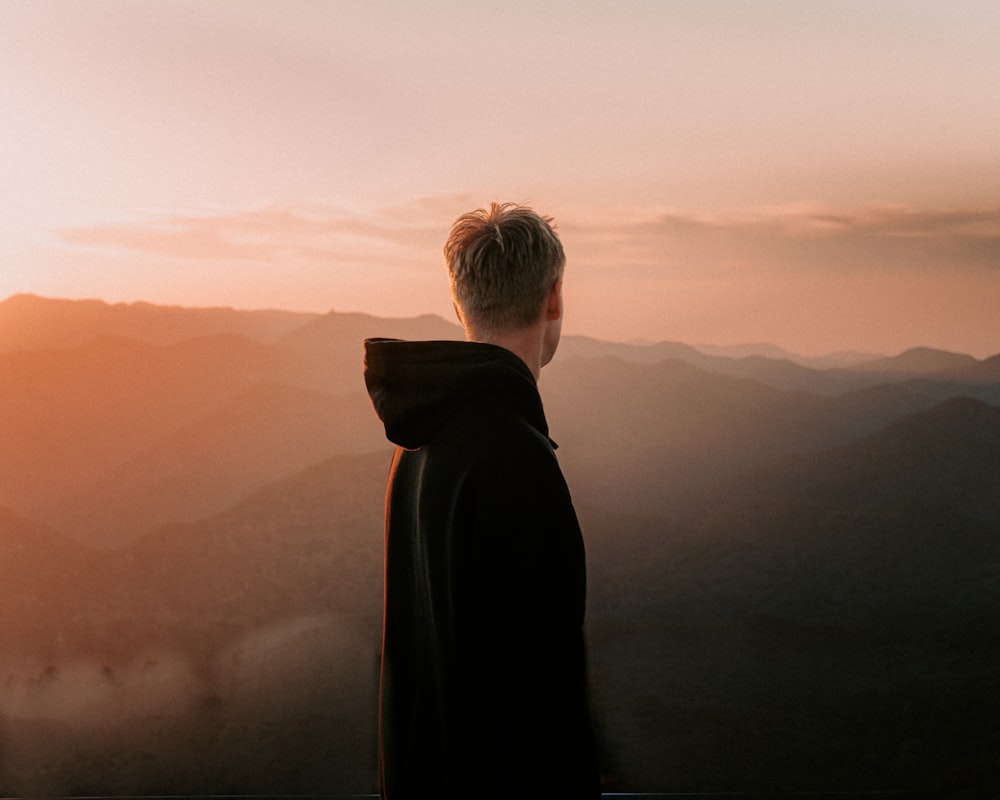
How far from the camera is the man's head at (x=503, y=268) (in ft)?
2.30

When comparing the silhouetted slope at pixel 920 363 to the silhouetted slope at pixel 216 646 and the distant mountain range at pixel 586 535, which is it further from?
the silhouetted slope at pixel 216 646

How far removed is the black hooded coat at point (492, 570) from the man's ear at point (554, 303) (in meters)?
0.06

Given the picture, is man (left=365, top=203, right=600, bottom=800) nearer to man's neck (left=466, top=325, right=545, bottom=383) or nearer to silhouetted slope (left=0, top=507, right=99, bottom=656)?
man's neck (left=466, top=325, right=545, bottom=383)

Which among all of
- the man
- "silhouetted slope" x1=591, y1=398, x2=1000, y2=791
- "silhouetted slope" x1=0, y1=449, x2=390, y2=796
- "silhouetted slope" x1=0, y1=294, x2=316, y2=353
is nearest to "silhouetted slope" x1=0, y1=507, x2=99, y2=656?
"silhouetted slope" x1=0, y1=449, x2=390, y2=796

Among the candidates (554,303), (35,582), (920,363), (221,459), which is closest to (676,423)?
(920,363)

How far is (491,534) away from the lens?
25.6 inches

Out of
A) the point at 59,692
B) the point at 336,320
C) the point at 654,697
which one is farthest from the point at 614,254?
Answer: the point at 59,692

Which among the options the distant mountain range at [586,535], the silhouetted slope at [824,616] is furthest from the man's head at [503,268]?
the silhouetted slope at [824,616]

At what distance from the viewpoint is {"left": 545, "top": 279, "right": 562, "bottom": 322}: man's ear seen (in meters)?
0.73

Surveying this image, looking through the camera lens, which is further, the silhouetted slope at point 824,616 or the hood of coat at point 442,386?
the silhouetted slope at point 824,616

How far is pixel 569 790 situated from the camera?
702 mm

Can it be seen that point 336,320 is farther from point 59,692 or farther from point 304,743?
point 304,743

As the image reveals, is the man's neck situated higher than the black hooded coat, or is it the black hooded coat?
the man's neck

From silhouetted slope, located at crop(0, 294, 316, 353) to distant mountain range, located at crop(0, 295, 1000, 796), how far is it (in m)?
0.02
